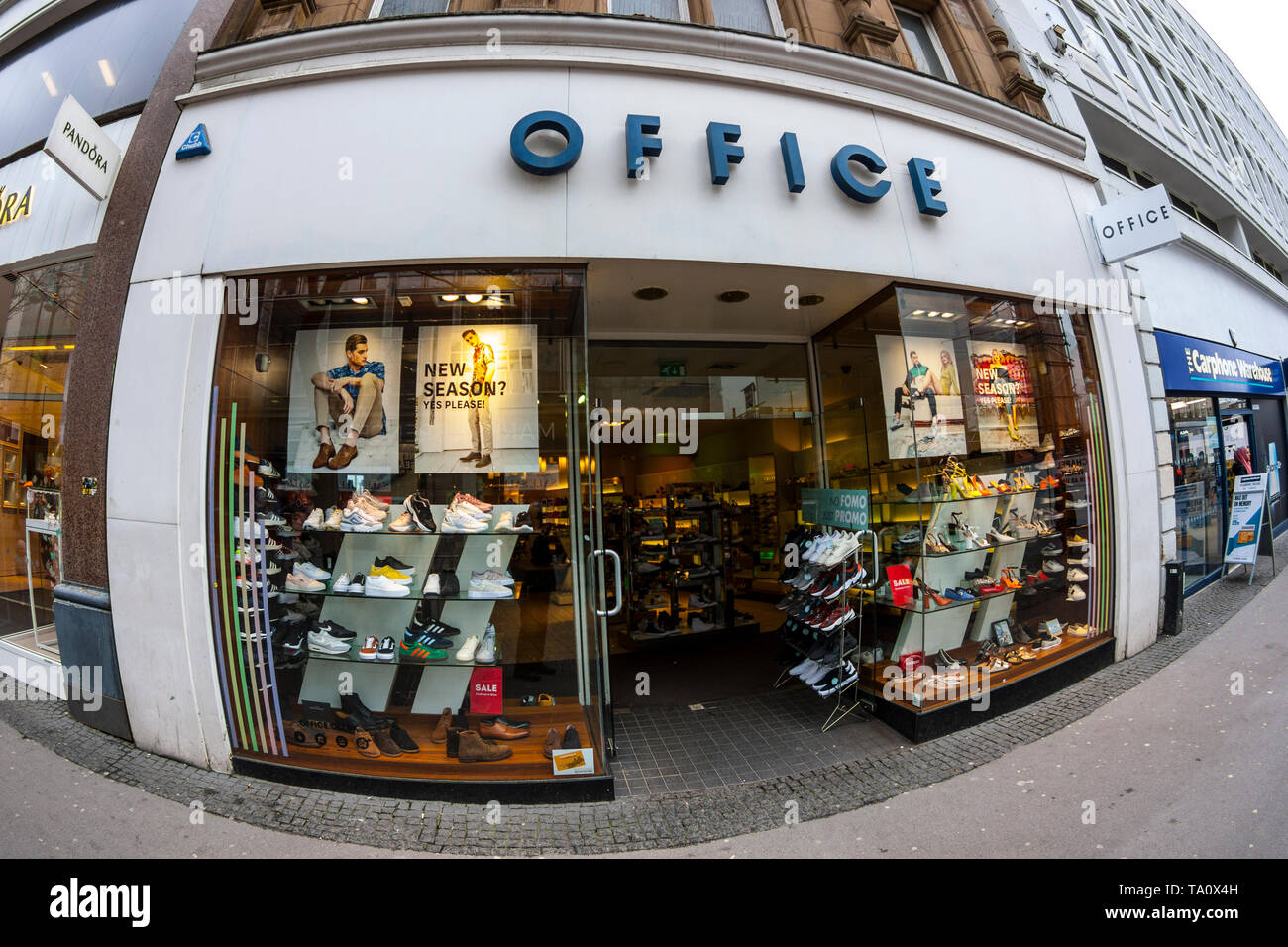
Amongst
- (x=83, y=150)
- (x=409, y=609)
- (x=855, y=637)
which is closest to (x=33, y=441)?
(x=83, y=150)

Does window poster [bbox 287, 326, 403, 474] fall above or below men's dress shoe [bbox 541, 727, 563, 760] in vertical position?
above

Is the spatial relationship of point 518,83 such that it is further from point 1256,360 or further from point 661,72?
point 1256,360

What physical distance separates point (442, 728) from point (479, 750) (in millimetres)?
409

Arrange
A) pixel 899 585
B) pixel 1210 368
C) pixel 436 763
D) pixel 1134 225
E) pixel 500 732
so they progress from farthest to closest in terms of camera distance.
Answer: pixel 1210 368
pixel 1134 225
pixel 899 585
pixel 500 732
pixel 436 763

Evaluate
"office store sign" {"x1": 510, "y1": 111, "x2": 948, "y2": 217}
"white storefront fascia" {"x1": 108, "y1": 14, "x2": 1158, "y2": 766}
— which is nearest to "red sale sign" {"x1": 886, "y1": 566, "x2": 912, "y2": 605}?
"white storefront fascia" {"x1": 108, "y1": 14, "x2": 1158, "y2": 766}

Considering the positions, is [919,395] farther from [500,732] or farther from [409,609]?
[409,609]

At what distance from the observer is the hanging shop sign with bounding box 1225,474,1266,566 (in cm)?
776

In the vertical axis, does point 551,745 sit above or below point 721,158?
below

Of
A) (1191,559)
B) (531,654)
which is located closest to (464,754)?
(531,654)

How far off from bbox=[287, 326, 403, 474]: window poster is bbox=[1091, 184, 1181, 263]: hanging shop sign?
776 cm

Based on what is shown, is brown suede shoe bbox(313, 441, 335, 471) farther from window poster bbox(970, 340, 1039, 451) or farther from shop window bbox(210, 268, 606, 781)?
window poster bbox(970, 340, 1039, 451)

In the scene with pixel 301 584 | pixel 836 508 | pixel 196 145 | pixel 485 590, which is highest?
pixel 196 145

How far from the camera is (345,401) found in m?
4.25
